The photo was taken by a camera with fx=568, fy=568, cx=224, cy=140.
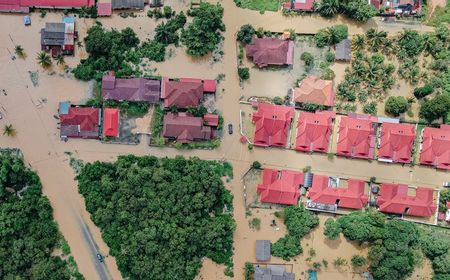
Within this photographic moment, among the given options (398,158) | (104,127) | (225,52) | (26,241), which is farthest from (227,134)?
(26,241)

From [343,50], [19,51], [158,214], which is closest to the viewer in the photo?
[158,214]

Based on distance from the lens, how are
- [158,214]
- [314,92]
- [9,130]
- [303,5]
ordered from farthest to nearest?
[303,5] → [314,92] → [9,130] → [158,214]

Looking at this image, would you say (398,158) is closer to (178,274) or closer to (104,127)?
(178,274)

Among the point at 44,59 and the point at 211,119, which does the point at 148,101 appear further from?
the point at 44,59

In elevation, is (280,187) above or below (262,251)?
above

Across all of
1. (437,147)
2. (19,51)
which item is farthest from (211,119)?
(437,147)

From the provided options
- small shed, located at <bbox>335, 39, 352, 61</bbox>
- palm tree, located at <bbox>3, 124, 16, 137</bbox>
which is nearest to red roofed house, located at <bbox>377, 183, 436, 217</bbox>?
small shed, located at <bbox>335, 39, 352, 61</bbox>
